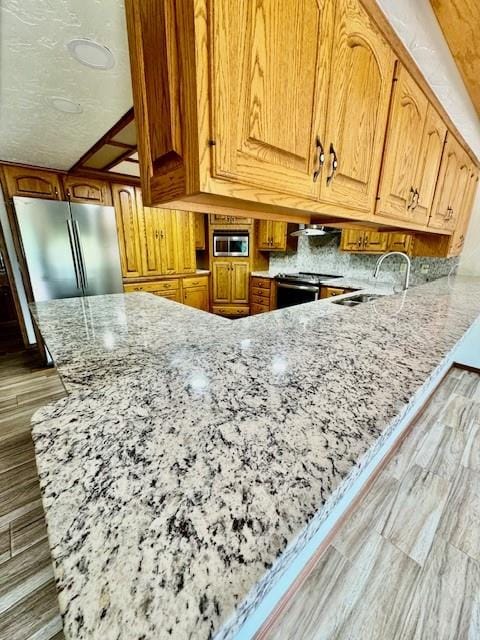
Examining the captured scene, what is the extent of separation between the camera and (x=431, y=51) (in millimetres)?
1236

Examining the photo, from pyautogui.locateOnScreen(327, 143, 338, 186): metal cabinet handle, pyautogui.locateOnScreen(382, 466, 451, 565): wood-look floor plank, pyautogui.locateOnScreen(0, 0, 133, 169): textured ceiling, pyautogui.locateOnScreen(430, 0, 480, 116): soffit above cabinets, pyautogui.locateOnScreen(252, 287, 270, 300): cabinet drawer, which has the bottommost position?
pyautogui.locateOnScreen(382, 466, 451, 565): wood-look floor plank

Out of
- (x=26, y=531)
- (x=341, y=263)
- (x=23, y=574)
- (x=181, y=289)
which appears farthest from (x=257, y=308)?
(x=23, y=574)

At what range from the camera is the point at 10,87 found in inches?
55.4

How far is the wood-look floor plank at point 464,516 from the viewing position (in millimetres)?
1253

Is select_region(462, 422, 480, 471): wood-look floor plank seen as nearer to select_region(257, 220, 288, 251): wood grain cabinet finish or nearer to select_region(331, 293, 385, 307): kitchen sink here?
select_region(331, 293, 385, 307): kitchen sink

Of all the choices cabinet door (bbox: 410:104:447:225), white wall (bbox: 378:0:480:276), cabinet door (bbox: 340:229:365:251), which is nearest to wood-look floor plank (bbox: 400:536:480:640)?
cabinet door (bbox: 410:104:447:225)

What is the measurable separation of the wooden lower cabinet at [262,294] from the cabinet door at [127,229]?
1.75 metres

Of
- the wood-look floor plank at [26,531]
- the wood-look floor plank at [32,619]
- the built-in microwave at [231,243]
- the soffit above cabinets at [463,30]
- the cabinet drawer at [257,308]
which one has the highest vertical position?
the soffit above cabinets at [463,30]

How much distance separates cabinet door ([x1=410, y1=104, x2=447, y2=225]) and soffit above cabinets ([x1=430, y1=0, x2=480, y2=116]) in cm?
35

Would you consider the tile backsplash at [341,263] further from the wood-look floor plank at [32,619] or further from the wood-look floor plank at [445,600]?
the wood-look floor plank at [32,619]

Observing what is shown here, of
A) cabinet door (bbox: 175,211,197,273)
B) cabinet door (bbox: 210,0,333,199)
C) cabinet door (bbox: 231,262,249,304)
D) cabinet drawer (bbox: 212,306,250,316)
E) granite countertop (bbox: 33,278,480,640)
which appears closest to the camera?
granite countertop (bbox: 33,278,480,640)

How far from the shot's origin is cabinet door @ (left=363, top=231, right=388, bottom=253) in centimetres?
291

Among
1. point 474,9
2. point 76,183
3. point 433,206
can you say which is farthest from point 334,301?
point 76,183

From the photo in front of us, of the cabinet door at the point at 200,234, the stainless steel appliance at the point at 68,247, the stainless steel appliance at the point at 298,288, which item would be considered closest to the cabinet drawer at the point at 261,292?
the stainless steel appliance at the point at 298,288
